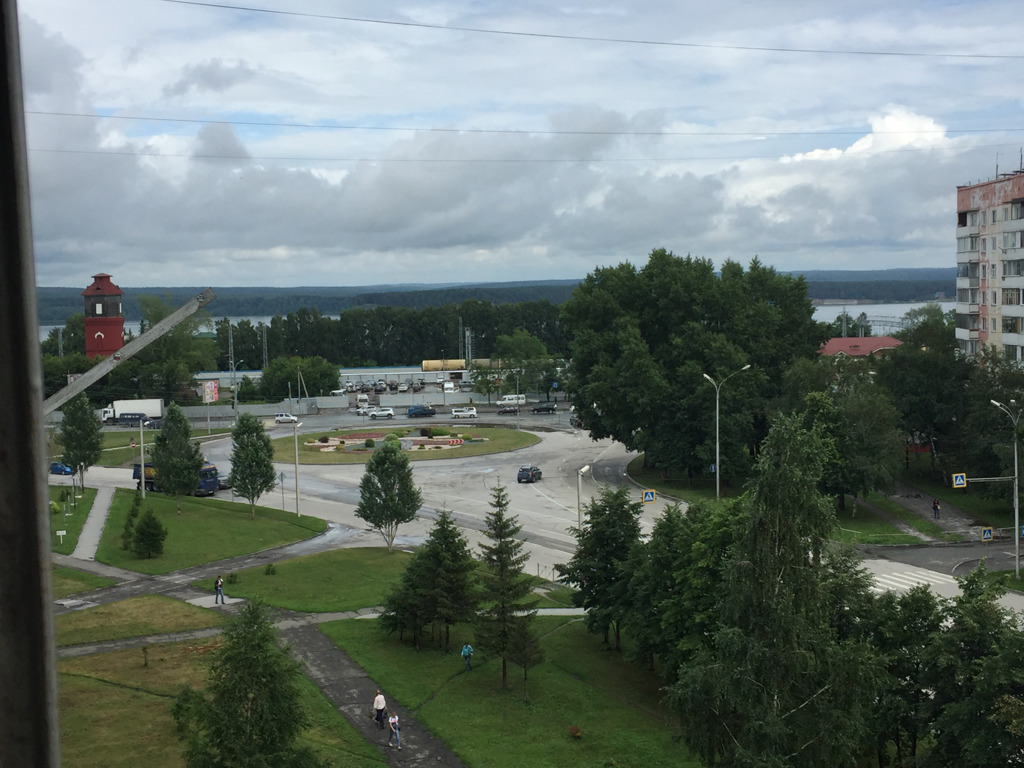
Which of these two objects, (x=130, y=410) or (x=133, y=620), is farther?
(x=130, y=410)

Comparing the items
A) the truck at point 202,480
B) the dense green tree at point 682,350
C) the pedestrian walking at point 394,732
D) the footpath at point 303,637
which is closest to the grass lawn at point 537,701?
the footpath at point 303,637

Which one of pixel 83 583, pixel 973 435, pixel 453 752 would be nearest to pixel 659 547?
pixel 453 752

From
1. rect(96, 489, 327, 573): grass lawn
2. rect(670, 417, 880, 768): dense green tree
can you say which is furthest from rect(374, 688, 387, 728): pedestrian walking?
rect(96, 489, 327, 573): grass lawn

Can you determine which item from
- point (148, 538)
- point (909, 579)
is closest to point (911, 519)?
point (909, 579)

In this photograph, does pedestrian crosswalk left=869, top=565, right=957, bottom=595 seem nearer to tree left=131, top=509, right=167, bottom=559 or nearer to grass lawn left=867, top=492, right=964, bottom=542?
grass lawn left=867, top=492, right=964, bottom=542

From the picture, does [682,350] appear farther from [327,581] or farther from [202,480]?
[202,480]
